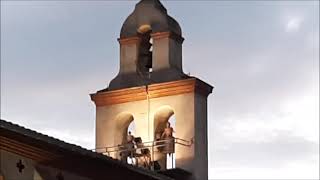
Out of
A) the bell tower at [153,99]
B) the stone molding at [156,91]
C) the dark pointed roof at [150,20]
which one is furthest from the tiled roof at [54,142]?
the dark pointed roof at [150,20]

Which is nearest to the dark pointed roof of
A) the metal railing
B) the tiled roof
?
the metal railing

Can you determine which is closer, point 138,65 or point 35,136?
point 35,136

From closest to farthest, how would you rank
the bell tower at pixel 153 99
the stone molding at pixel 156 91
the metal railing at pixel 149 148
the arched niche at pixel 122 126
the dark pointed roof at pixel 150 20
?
the metal railing at pixel 149 148 < the bell tower at pixel 153 99 < the stone molding at pixel 156 91 < the arched niche at pixel 122 126 < the dark pointed roof at pixel 150 20

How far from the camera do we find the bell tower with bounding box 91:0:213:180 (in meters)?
33.8

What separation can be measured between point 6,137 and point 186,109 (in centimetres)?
1183

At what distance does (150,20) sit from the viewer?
3562cm

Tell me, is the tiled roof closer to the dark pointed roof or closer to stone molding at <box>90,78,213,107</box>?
stone molding at <box>90,78,213,107</box>

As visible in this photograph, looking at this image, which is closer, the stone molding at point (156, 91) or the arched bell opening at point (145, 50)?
the stone molding at point (156, 91)

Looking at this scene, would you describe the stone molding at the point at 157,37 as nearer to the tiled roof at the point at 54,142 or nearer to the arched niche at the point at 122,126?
the arched niche at the point at 122,126

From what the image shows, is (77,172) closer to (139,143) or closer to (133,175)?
(133,175)

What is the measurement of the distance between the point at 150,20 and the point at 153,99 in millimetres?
2558

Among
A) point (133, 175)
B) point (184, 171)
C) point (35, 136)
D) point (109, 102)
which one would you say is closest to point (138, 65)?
point (109, 102)

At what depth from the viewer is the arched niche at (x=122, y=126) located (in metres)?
35.0

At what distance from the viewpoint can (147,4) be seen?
36062mm
